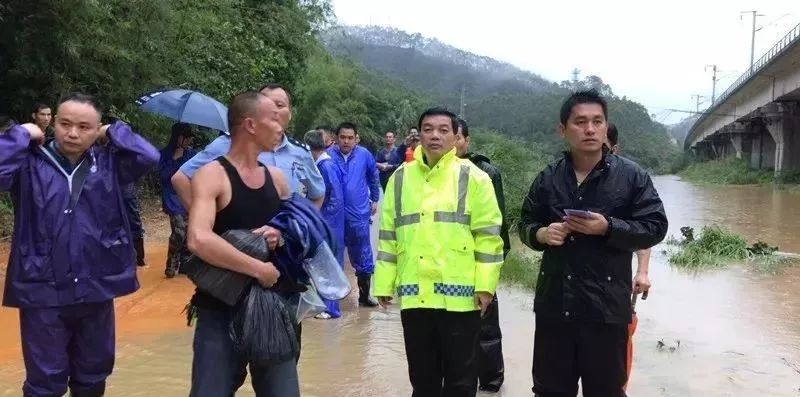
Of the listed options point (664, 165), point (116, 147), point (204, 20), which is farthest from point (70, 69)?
point (664, 165)

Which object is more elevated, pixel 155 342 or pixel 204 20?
pixel 204 20

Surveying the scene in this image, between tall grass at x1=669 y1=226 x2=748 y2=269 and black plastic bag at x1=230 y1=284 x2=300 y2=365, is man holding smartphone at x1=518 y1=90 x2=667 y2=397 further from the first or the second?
tall grass at x1=669 y1=226 x2=748 y2=269

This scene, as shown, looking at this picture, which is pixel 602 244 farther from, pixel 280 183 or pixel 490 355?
pixel 490 355

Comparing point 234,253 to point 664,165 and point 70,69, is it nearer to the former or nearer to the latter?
point 70,69

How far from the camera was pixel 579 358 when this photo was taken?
3193 millimetres

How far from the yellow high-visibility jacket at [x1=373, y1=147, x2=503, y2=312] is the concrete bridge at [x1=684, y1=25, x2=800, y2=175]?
2391 centimetres

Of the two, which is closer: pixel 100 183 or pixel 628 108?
pixel 100 183

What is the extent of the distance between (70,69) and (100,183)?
7.96 m

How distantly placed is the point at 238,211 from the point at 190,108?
359cm

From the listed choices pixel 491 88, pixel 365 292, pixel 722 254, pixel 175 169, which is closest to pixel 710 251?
pixel 722 254

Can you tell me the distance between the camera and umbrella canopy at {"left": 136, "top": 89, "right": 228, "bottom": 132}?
19.0 ft

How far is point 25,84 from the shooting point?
32.8 ft

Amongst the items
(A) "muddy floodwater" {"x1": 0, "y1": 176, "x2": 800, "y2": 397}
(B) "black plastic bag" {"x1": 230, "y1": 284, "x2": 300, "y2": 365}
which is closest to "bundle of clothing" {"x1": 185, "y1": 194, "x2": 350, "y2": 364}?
(B) "black plastic bag" {"x1": 230, "y1": 284, "x2": 300, "y2": 365}

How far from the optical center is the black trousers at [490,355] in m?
4.44
